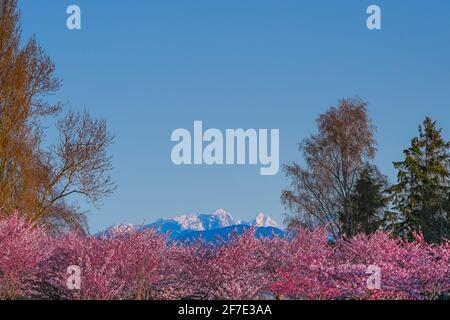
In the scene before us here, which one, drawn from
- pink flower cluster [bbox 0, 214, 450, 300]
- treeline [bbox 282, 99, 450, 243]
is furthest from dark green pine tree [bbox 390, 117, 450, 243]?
pink flower cluster [bbox 0, 214, 450, 300]

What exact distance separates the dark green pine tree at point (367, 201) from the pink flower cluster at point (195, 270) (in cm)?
1672

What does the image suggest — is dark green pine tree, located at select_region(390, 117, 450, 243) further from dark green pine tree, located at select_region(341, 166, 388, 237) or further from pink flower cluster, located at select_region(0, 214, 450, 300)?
pink flower cluster, located at select_region(0, 214, 450, 300)

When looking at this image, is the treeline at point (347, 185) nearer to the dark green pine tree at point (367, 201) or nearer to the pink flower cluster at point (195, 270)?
the dark green pine tree at point (367, 201)

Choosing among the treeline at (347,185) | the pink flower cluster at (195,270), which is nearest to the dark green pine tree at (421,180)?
the treeline at (347,185)

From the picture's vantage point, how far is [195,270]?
14133 mm

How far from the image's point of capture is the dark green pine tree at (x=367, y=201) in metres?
32.9

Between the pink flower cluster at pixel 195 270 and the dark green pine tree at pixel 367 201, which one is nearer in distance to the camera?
the pink flower cluster at pixel 195 270

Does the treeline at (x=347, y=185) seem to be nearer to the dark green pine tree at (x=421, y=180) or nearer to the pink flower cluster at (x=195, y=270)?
the dark green pine tree at (x=421, y=180)

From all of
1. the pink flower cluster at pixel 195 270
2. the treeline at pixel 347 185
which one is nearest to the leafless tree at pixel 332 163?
the treeline at pixel 347 185

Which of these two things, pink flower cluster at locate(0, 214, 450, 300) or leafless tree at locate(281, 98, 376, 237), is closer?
pink flower cluster at locate(0, 214, 450, 300)

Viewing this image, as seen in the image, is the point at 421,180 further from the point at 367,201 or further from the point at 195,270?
the point at 195,270

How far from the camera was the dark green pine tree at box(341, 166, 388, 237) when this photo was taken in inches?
1297

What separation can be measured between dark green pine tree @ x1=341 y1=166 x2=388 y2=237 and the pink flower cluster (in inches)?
658
